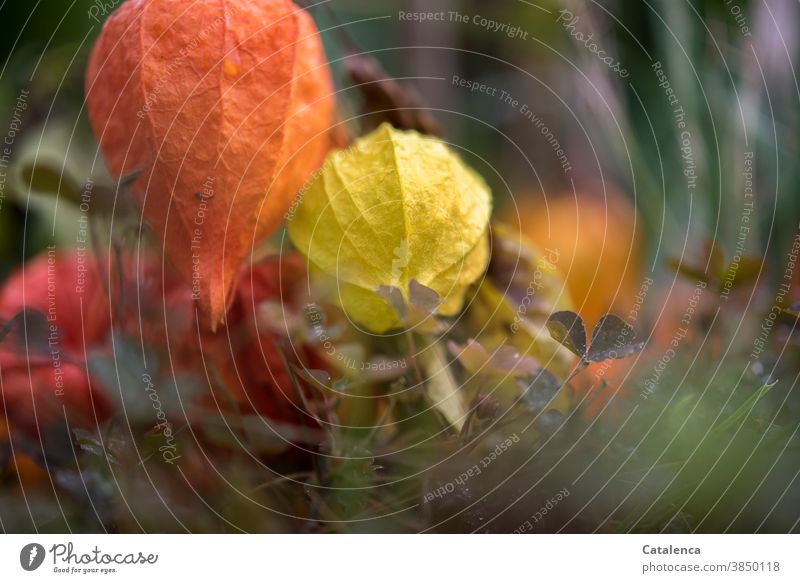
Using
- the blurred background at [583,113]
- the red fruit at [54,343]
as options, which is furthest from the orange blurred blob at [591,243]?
the red fruit at [54,343]

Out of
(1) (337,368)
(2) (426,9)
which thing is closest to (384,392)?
(1) (337,368)

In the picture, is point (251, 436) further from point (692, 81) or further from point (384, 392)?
point (692, 81)

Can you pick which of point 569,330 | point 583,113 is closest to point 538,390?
point 569,330

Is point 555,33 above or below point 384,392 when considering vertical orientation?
above

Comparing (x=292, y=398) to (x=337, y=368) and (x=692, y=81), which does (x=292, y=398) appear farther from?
(x=692, y=81)
